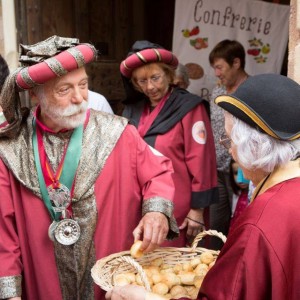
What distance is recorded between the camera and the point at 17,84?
6.84 ft

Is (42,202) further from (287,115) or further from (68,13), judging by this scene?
(68,13)

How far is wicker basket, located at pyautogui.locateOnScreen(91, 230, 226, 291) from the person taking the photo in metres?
1.87

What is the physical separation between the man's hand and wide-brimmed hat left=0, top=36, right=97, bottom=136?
27.3 inches

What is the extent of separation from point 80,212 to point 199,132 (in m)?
1.24

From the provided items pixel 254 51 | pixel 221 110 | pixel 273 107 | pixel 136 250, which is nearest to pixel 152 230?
pixel 136 250

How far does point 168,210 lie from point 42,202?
1.77 feet

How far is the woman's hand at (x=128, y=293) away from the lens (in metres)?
1.60

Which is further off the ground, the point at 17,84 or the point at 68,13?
the point at 68,13

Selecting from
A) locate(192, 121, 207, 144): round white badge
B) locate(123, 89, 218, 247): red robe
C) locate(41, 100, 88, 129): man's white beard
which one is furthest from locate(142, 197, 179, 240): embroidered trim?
locate(192, 121, 207, 144): round white badge

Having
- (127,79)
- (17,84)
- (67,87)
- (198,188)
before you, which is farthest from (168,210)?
(127,79)

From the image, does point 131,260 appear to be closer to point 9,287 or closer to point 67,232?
point 67,232

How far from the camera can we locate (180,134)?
3129 mm

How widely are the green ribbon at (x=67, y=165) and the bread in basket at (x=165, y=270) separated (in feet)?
1.04

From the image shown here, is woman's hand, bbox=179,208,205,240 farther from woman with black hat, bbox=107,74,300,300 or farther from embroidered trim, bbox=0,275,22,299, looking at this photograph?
woman with black hat, bbox=107,74,300,300
